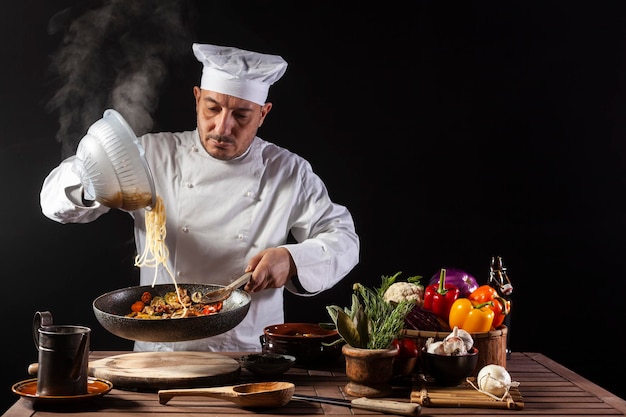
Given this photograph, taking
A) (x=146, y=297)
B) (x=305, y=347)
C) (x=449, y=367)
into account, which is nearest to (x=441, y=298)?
(x=449, y=367)

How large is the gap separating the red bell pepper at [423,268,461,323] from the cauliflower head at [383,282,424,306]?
3cm

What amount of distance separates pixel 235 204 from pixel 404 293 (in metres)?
1.10

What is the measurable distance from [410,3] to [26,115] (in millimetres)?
2047

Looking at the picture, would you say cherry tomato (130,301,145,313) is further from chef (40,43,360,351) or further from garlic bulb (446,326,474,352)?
garlic bulb (446,326,474,352)

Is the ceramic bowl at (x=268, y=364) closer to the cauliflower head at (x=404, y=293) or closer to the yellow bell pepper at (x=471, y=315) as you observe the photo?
the cauliflower head at (x=404, y=293)

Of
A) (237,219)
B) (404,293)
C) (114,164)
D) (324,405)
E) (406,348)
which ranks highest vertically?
(114,164)

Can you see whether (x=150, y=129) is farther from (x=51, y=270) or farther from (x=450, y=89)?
(x=450, y=89)

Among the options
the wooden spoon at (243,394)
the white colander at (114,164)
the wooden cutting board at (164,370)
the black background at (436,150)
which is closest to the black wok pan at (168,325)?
the wooden cutting board at (164,370)

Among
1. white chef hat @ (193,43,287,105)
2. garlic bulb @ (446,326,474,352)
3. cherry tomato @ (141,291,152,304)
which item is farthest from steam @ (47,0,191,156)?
garlic bulb @ (446,326,474,352)

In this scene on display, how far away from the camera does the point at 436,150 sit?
14.4 feet

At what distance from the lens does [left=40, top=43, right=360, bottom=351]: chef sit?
3.45m

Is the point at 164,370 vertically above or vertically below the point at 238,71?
below

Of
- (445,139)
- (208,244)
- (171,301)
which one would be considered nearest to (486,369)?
(171,301)

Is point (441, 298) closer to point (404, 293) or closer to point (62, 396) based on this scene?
point (404, 293)
